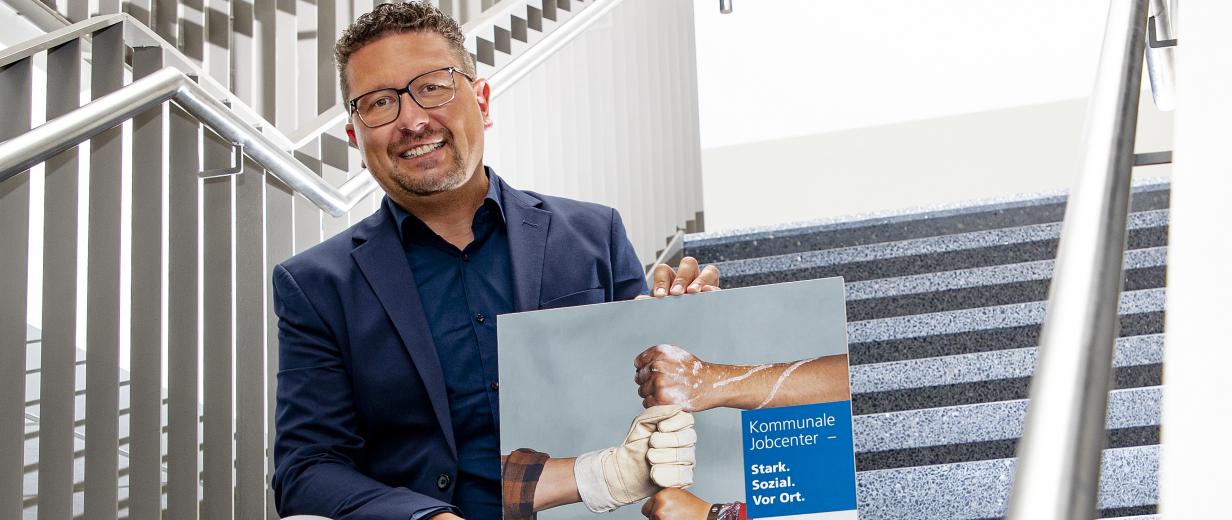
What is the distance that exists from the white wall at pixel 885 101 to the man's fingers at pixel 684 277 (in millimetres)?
4470

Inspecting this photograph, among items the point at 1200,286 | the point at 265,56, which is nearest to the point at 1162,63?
the point at 1200,286

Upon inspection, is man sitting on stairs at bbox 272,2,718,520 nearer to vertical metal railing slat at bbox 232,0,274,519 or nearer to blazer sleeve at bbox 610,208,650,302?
blazer sleeve at bbox 610,208,650,302

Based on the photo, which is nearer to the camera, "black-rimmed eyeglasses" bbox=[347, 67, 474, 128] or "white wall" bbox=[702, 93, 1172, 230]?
"black-rimmed eyeglasses" bbox=[347, 67, 474, 128]

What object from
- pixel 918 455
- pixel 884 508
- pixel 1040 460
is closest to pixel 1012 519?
pixel 1040 460

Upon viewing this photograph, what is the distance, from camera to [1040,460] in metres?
0.59

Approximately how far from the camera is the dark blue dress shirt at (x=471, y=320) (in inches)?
57.6

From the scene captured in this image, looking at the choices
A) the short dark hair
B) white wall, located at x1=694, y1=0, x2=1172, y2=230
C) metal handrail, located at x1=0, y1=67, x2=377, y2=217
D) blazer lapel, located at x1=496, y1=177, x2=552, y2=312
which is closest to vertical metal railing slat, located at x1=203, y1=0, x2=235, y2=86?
metal handrail, located at x1=0, y1=67, x2=377, y2=217

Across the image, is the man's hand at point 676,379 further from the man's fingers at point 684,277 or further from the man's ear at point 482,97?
the man's ear at point 482,97

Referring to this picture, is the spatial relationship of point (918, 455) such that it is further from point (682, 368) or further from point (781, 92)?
point (781, 92)

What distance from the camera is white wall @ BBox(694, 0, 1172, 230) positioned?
5.67 m

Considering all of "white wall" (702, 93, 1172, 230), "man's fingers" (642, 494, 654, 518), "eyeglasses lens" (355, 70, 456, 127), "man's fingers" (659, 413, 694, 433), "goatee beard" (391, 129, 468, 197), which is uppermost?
"white wall" (702, 93, 1172, 230)

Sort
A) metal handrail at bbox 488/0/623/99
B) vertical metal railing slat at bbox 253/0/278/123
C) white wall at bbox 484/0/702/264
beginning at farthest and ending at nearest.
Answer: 1. white wall at bbox 484/0/702/264
2. metal handrail at bbox 488/0/623/99
3. vertical metal railing slat at bbox 253/0/278/123

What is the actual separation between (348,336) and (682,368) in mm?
494

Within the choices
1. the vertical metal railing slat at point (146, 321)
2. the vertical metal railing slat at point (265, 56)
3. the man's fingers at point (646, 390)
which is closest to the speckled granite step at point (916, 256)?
the vertical metal railing slat at point (265, 56)
